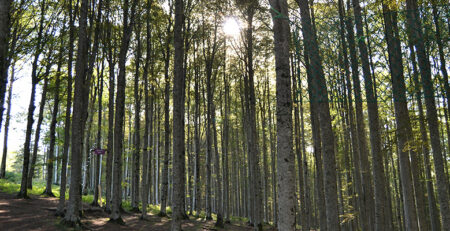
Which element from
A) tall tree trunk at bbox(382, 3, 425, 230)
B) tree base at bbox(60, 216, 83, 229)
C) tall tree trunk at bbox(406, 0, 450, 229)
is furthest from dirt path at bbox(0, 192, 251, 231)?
tall tree trunk at bbox(406, 0, 450, 229)

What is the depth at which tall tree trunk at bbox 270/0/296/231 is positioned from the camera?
5008 millimetres

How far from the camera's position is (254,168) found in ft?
41.8

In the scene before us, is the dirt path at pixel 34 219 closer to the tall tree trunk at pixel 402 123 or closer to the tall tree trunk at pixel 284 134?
the tall tree trunk at pixel 284 134

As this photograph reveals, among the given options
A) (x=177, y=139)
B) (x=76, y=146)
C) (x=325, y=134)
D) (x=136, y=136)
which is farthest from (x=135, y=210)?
(x=325, y=134)

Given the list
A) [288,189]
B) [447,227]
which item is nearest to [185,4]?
[288,189]

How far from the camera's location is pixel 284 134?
5.33 metres

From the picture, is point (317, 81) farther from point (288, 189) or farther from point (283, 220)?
point (283, 220)

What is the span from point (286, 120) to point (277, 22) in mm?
2014

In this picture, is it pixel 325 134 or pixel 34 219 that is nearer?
pixel 325 134

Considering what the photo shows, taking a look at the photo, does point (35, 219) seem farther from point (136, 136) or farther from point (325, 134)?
point (325, 134)

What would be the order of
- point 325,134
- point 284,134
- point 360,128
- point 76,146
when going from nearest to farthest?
point 284,134 → point 325,134 → point 76,146 → point 360,128

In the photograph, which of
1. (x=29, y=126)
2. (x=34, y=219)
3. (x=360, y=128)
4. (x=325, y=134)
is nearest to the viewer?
(x=325, y=134)

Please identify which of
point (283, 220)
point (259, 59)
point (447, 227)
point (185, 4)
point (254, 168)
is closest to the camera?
point (283, 220)

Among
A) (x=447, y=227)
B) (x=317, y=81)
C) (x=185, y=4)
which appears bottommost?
(x=447, y=227)
